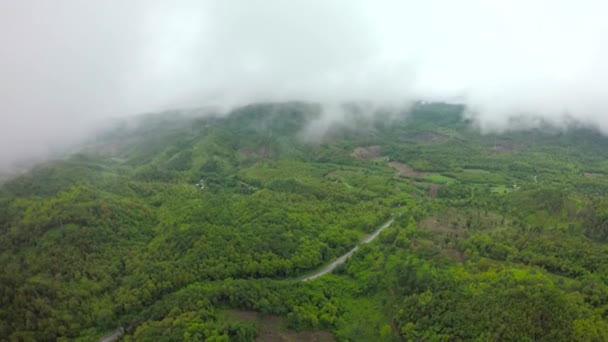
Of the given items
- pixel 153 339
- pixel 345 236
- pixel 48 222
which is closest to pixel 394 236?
pixel 345 236

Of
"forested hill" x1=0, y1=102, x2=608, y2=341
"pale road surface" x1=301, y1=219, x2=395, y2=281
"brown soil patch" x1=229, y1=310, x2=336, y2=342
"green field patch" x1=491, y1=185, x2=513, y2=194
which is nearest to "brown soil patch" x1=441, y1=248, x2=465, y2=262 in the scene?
"forested hill" x1=0, y1=102, x2=608, y2=341

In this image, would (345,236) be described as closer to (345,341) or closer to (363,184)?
(345,341)

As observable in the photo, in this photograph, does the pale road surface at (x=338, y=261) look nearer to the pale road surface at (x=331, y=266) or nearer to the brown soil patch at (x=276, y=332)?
the pale road surface at (x=331, y=266)

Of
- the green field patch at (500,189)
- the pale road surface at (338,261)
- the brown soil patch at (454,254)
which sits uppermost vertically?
the brown soil patch at (454,254)

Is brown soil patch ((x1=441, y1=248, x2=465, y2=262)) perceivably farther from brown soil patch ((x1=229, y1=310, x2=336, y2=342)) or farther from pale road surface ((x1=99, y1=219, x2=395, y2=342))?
brown soil patch ((x1=229, y1=310, x2=336, y2=342))

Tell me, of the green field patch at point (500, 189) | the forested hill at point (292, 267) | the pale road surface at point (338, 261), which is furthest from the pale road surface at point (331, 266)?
the green field patch at point (500, 189)

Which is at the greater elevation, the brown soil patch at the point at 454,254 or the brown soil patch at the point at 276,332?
the brown soil patch at the point at 454,254

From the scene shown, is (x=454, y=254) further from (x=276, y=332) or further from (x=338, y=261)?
(x=276, y=332)

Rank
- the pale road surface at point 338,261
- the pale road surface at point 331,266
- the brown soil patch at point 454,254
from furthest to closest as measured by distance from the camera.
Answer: the pale road surface at point 338,261
the brown soil patch at point 454,254
the pale road surface at point 331,266
